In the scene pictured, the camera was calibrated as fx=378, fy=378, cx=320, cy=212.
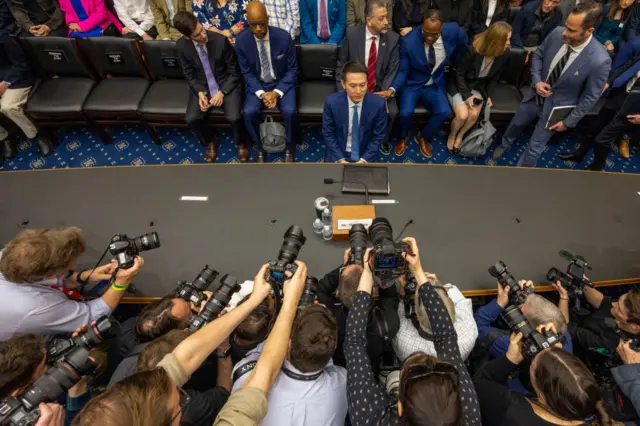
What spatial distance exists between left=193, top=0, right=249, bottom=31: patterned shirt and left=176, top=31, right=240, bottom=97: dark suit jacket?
1.85 ft

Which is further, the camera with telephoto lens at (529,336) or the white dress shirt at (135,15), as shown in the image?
the white dress shirt at (135,15)

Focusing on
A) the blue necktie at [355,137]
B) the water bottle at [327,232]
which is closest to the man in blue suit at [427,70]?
the blue necktie at [355,137]

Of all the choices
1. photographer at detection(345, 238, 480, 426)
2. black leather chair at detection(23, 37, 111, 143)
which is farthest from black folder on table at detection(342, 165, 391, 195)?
black leather chair at detection(23, 37, 111, 143)

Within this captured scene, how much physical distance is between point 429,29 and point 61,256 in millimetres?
3369

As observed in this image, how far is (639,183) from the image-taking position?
9.34ft

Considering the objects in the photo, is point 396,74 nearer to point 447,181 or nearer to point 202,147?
point 447,181

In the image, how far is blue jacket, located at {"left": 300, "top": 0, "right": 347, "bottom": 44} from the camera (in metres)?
3.91

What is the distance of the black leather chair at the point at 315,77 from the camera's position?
3.71 m

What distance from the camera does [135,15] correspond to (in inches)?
167

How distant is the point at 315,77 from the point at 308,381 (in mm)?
3094

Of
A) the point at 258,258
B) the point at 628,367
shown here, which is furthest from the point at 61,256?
the point at 628,367

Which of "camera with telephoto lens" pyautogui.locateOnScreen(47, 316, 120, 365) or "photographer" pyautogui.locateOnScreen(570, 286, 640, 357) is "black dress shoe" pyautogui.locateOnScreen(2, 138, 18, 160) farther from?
"photographer" pyautogui.locateOnScreen(570, 286, 640, 357)

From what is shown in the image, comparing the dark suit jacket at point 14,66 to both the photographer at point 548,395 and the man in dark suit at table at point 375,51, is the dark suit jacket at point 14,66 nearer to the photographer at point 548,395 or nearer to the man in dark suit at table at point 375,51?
the man in dark suit at table at point 375,51

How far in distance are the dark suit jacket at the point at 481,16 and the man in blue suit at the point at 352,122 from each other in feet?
6.35
